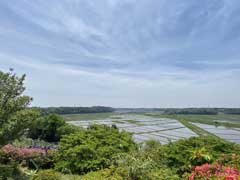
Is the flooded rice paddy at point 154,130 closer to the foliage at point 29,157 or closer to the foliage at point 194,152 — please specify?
the foliage at point 194,152

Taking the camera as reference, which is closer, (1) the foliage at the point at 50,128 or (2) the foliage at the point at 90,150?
(2) the foliage at the point at 90,150

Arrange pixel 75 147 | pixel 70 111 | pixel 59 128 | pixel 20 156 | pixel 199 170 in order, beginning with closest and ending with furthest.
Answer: pixel 199 170
pixel 75 147
pixel 20 156
pixel 59 128
pixel 70 111

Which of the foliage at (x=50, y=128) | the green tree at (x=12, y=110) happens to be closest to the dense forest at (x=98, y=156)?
the green tree at (x=12, y=110)

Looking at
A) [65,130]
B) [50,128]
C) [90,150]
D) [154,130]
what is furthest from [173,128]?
[90,150]

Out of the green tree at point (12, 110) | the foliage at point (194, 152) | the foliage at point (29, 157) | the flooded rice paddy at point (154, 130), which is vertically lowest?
the flooded rice paddy at point (154, 130)

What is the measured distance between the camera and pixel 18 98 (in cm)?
705

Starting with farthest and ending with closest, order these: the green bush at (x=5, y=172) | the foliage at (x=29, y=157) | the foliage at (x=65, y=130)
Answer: the foliage at (x=65, y=130), the foliage at (x=29, y=157), the green bush at (x=5, y=172)

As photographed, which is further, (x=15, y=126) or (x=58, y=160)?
(x=58, y=160)

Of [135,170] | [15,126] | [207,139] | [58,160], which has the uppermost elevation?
[15,126]

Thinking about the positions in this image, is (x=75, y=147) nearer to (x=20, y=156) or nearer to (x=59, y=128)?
(x=20, y=156)

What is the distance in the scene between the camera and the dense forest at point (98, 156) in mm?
5602

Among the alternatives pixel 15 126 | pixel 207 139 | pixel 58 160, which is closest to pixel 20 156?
pixel 58 160

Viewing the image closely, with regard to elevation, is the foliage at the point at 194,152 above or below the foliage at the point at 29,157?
above

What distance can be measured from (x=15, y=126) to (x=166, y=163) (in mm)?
4876
